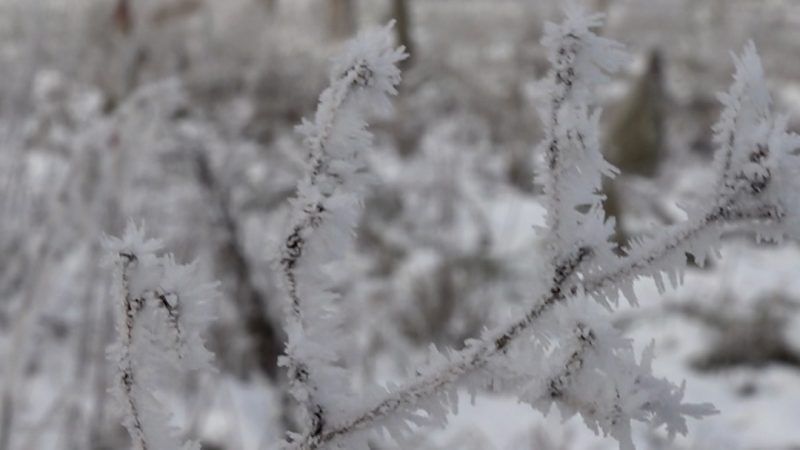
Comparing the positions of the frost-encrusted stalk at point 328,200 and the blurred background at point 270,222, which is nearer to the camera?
the frost-encrusted stalk at point 328,200

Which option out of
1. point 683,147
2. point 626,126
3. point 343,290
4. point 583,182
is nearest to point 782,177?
point 583,182

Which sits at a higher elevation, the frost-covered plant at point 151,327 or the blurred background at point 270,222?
the blurred background at point 270,222

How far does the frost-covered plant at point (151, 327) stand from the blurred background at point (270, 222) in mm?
23

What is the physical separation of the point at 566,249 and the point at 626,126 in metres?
7.36

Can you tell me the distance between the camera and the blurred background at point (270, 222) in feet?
6.54

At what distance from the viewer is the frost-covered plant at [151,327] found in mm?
484

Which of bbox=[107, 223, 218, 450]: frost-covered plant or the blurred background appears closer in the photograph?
bbox=[107, 223, 218, 450]: frost-covered plant

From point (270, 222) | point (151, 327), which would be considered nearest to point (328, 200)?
point (151, 327)

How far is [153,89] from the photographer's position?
1480 mm

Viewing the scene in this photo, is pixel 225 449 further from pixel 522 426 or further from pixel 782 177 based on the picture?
pixel 782 177

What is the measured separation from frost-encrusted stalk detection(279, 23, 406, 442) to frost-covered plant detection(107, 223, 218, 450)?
48mm

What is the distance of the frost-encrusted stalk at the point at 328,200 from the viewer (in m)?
0.50

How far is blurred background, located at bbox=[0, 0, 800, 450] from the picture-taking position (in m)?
1.99

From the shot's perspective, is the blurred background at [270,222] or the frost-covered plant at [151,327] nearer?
the frost-covered plant at [151,327]
